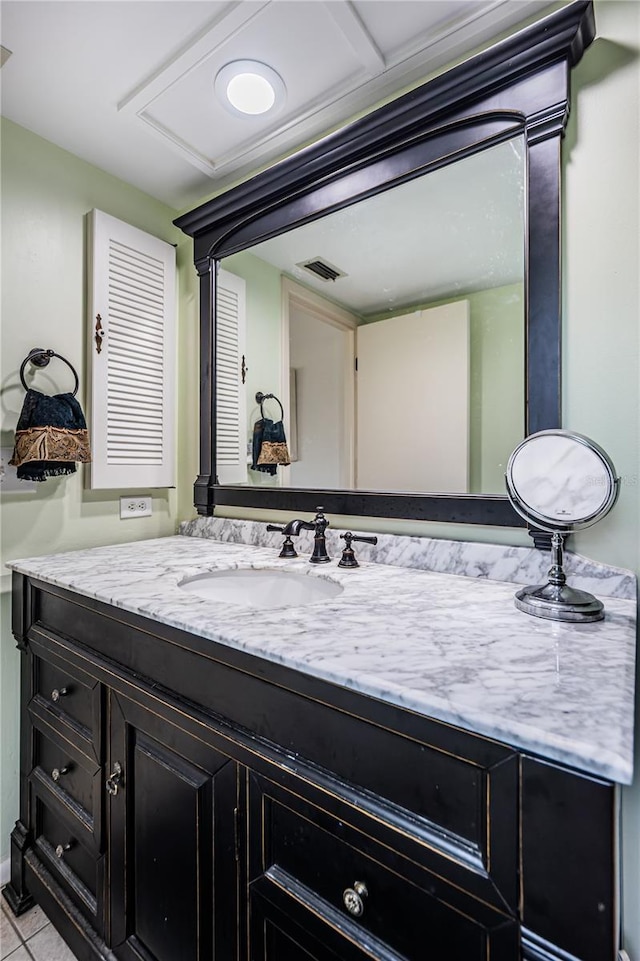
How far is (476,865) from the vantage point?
0.54 metres

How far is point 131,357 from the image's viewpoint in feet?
5.86

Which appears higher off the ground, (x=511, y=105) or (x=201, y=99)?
(x=201, y=99)

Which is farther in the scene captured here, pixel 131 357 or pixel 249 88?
pixel 131 357

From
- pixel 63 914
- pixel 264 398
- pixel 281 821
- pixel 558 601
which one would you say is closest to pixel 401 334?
pixel 264 398

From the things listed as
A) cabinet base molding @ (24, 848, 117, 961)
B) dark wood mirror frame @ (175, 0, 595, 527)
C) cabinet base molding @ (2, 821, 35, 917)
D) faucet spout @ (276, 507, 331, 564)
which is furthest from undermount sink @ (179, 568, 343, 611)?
cabinet base molding @ (2, 821, 35, 917)

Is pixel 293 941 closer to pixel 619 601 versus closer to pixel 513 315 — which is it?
pixel 619 601

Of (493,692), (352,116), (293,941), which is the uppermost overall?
(352,116)

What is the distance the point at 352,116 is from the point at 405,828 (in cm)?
176

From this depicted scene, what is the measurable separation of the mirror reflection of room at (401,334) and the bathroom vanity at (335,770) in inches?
14.1

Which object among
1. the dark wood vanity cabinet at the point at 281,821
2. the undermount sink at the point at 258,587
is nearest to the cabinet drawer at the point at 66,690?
the dark wood vanity cabinet at the point at 281,821

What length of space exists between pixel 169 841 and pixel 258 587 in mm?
612

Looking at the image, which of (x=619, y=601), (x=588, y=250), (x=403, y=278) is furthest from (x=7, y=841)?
(x=588, y=250)

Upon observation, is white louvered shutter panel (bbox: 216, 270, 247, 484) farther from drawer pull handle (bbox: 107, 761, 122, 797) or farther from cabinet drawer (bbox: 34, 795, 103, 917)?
cabinet drawer (bbox: 34, 795, 103, 917)

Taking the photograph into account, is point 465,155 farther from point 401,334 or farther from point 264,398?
point 264,398
